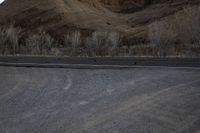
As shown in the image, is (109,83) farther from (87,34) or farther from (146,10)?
(146,10)

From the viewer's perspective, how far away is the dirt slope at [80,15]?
53969 millimetres

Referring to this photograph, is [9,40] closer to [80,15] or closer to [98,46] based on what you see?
[98,46]

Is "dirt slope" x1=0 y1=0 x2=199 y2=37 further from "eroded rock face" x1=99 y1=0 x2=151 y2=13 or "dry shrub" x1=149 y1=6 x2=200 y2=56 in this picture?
"dry shrub" x1=149 y1=6 x2=200 y2=56

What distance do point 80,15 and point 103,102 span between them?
46.4 metres

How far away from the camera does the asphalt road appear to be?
352 inches

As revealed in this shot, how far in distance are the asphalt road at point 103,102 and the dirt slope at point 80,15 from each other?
3284 cm

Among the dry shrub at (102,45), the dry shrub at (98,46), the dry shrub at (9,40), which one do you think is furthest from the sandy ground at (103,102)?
the dry shrub at (9,40)

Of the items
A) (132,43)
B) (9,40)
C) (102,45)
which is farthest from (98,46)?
(9,40)

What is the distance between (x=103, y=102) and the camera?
11406 millimetres

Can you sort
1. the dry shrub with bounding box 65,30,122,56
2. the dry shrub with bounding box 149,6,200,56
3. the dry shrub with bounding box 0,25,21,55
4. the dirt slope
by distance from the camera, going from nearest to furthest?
the dry shrub with bounding box 65,30,122,56 < the dry shrub with bounding box 149,6,200,56 < the dry shrub with bounding box 0,25,21,55 < the dirt slope

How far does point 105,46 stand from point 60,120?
27.8 meters

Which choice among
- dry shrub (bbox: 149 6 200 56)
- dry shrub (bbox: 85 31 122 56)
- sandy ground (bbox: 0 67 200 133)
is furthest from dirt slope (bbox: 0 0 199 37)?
sandy ground (bbox: 0 67 200 133)

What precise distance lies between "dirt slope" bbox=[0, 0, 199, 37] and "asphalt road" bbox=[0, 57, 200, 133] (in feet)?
108

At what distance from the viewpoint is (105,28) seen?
5231 cm
